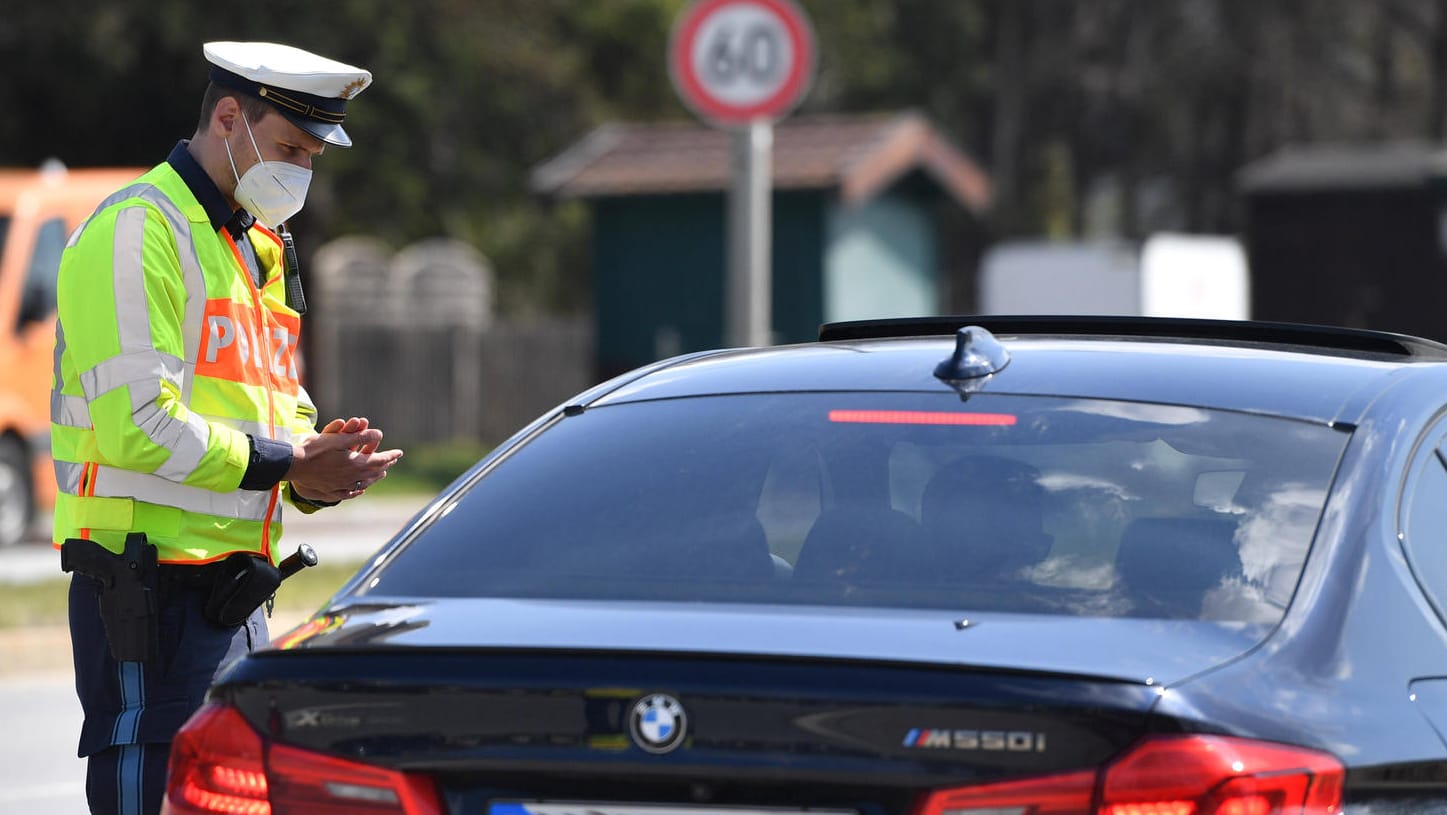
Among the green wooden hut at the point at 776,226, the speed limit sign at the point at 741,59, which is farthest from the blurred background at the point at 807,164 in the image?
the speed limit sign at the point at 741,59

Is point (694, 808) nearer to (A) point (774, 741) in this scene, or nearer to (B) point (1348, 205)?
(A) point (774, 741)

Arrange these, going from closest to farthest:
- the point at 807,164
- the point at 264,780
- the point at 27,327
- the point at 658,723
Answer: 1. the point at 658,723
2. the point at 264,780
3. the point at 27,327
4. the point at 807,164

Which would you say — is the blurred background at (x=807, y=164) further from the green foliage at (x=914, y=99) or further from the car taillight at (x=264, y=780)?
the car taillight at (x=264, y=780)

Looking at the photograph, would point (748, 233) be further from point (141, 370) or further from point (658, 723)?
point (658, 723)

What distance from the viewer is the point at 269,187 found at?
4422 millimetres

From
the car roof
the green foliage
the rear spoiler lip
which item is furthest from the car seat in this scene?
the green foliage

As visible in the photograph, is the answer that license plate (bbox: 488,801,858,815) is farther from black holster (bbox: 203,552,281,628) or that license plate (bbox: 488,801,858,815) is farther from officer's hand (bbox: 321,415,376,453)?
officer's hand (bbox: 321,415,376,453)

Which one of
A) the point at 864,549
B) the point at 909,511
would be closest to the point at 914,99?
the point at 909,511

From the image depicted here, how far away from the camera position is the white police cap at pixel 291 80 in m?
4.41

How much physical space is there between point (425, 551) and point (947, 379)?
80 cm

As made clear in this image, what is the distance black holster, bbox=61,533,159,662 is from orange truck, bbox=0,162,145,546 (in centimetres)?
1195

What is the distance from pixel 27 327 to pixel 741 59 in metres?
6.36

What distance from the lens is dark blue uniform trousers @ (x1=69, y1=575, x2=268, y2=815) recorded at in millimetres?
4160

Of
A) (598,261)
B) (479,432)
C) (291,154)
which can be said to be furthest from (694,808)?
(479,432)
